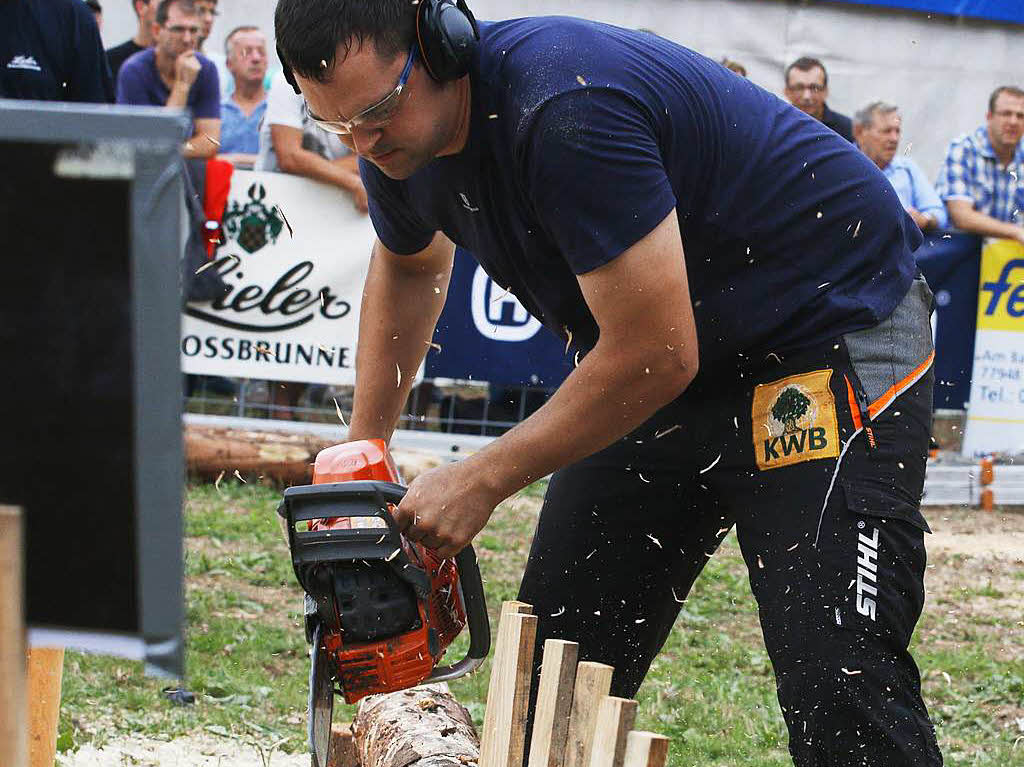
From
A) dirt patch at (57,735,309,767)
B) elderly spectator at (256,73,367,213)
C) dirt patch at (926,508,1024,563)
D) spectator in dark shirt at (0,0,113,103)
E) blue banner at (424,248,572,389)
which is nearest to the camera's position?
dirt patch at (57,735,309,767)

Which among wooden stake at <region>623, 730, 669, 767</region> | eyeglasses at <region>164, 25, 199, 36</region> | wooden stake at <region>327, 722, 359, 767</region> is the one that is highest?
eyeglasses at <region>164, 25, 199, 36</region>

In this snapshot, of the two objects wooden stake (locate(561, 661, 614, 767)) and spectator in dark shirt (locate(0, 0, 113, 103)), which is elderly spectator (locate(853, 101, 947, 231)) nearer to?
spectator in dark shirt (locate(0, 0, 113, 103))

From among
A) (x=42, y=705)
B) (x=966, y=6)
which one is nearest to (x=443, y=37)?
(x=42, y=705)

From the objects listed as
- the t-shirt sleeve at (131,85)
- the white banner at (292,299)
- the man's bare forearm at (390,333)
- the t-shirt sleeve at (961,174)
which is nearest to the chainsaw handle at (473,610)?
the man's bare forearm at (390,333)

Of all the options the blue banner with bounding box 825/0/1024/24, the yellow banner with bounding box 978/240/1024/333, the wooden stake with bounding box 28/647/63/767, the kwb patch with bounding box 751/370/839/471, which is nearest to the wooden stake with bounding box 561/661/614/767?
the kwb patch with bounding box 751/370/839/471

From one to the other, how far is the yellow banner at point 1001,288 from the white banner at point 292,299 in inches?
136

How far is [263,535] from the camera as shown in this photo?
583 cm

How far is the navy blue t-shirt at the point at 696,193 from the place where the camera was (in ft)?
7.22

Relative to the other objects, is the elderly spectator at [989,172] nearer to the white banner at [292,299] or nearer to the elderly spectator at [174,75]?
the white banner at [292,299]

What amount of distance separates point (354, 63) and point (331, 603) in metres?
0.98

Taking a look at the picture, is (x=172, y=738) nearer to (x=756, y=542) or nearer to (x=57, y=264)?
(x=756, y=542)

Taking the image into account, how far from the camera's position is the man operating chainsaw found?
216cm

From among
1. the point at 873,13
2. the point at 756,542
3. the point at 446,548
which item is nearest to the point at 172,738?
the point at 446,548

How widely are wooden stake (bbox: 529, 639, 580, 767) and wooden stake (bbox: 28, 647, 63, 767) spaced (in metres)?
1.14
